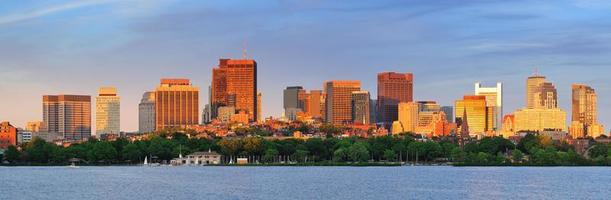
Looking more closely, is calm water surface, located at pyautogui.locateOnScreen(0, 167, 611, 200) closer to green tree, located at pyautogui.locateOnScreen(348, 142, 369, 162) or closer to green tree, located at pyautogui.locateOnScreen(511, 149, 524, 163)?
green tree, located at pyautogui.locateOnScreen(511, 149, 524, 163)

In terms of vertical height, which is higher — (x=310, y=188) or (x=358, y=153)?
(x=358, y=153)

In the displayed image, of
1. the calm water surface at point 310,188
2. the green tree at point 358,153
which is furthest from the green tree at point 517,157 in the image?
the calm water surface at point 310,188

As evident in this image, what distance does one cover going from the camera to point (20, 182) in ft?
396

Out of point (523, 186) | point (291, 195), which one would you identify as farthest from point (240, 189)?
point (523, 186)

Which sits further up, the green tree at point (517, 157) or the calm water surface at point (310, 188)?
the green tree at point (517, 157)

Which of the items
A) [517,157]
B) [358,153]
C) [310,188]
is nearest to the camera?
[310,188]

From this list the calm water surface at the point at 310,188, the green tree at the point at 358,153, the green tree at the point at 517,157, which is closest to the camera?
the calm water surface at the point at 310,188

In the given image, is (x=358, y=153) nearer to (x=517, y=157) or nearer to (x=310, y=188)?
(x=517, y=157)

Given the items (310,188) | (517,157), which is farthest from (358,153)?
(310,188)

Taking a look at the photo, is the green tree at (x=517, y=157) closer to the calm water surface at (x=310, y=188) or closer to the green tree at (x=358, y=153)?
the green tree at (x=358, y=153)

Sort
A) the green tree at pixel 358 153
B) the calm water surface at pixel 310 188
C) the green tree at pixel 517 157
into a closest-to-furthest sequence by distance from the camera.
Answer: the calm water surface at pixel 310 188 < the green tree at pixel 517 157 < the green tree at pixel 358 153

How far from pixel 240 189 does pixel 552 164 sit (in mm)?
98744

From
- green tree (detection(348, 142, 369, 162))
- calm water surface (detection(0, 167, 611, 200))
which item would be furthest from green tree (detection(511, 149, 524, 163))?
calm water surface (detection(0, 167, 611, 200))

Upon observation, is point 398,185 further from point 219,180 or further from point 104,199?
point 104,199
